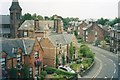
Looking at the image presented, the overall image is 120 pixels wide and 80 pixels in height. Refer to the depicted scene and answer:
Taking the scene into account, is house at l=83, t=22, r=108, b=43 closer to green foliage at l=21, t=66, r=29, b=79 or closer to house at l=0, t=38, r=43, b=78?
house at l=0, t=38, r=43, b=78

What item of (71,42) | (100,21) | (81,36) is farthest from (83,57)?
(100,21)

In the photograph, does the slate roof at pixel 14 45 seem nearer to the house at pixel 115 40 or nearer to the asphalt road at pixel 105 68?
the asphalt road at pixel 105 68

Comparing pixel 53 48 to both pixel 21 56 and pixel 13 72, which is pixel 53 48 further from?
pixel 13 72

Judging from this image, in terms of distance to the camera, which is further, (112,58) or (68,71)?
(112,58)

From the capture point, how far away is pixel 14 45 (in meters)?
30.5

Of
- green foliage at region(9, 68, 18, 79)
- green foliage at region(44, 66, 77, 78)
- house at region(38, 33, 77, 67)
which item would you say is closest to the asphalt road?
green foliage at region(44, 66, 77, 78)

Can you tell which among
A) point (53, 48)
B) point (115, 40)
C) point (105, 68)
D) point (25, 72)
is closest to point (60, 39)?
point (53, 48)

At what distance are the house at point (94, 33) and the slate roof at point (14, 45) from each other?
4188 centimetres

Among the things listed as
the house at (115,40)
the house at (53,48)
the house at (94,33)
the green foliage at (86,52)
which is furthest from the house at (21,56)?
the house at (94,33)

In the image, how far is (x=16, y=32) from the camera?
1986 inches

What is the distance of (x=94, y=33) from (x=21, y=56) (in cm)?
4446

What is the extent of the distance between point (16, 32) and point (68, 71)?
1913 centimetres

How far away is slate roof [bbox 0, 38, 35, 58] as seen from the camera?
95.3 feet

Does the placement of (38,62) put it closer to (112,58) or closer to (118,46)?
(112,58)
